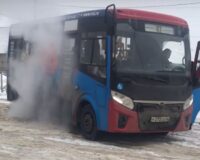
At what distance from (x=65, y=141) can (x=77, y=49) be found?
2103 mm

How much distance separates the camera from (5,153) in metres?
9.84

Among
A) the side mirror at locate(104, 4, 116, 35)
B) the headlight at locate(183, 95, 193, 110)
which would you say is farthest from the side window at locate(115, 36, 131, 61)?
the headlight at locate(183, 95, 193, 110)

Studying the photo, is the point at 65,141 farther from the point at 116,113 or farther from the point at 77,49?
the point at 77,49

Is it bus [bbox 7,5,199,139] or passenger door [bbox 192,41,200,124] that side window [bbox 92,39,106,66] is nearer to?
bus [bbox 7,5,199,139]

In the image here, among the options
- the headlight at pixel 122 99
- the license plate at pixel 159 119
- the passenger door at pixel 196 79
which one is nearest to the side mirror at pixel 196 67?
the passenger door at pixel 196 79

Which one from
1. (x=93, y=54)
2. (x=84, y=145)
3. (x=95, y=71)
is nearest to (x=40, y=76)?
(x=93, y=54)

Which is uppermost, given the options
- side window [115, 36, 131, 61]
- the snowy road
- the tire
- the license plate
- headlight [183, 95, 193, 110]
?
side window [115, 36, 131, 61]

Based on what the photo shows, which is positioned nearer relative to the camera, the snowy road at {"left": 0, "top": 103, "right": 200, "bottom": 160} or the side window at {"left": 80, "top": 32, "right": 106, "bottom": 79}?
the snowy road at {"left": 0, "top": 103, "right": 200, "bottom": 160}

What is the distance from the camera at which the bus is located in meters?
11.1

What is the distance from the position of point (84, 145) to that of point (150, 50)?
234 centimetres

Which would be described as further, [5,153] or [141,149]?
[141,149]

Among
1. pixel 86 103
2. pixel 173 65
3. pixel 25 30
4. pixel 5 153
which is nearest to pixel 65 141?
pixel 86 103

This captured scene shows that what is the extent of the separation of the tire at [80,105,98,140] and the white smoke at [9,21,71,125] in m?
0.95

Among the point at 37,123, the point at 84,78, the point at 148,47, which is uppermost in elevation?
the point at 148,47
